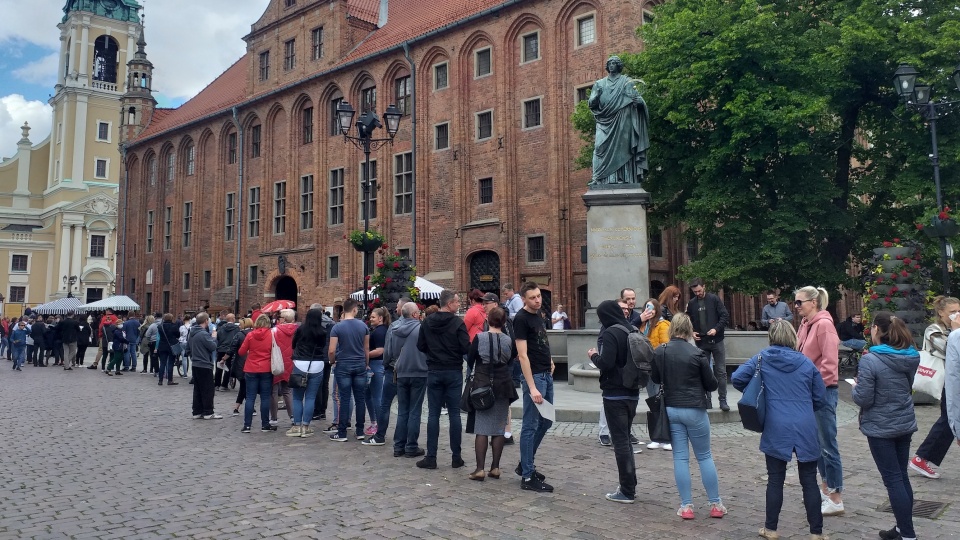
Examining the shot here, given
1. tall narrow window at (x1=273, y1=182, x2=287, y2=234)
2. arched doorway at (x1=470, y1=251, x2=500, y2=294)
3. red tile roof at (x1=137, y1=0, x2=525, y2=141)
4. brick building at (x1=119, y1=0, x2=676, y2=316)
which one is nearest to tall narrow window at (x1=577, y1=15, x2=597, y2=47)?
brick building at (x1=119, y1=0, x2=676, y2=316)

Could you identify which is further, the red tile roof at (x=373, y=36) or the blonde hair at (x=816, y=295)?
the red tile roof at (x=373, y=36)


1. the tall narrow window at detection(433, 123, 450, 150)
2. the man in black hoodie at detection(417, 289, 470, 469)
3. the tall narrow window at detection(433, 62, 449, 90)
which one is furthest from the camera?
the tall narrow window at detection(433, 62, 449, 90)

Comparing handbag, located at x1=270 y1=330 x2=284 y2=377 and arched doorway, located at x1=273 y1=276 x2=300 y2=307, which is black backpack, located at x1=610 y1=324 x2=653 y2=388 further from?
arched doorway, located at x1=273 y1=276 x2=300 y2=307

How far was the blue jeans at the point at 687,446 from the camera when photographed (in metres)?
5.53

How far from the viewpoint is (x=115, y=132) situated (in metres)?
70.0

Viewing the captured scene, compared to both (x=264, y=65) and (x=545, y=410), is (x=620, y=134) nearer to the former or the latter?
(x=545, y=410)

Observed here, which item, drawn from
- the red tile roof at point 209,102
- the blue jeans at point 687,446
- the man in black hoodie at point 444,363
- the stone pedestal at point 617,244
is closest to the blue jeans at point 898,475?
the blue jeans at point 687,446

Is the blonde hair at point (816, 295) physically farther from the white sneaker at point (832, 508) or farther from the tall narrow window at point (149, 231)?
the tall narrow window at point (149, 231)

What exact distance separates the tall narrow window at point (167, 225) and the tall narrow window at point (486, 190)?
2500cm

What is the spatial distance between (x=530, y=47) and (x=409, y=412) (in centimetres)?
2231

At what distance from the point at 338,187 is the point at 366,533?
3005 cm

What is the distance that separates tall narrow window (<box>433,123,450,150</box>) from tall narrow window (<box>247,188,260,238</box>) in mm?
13029

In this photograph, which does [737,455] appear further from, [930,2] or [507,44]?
[507,44]

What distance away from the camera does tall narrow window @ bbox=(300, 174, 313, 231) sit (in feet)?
117
